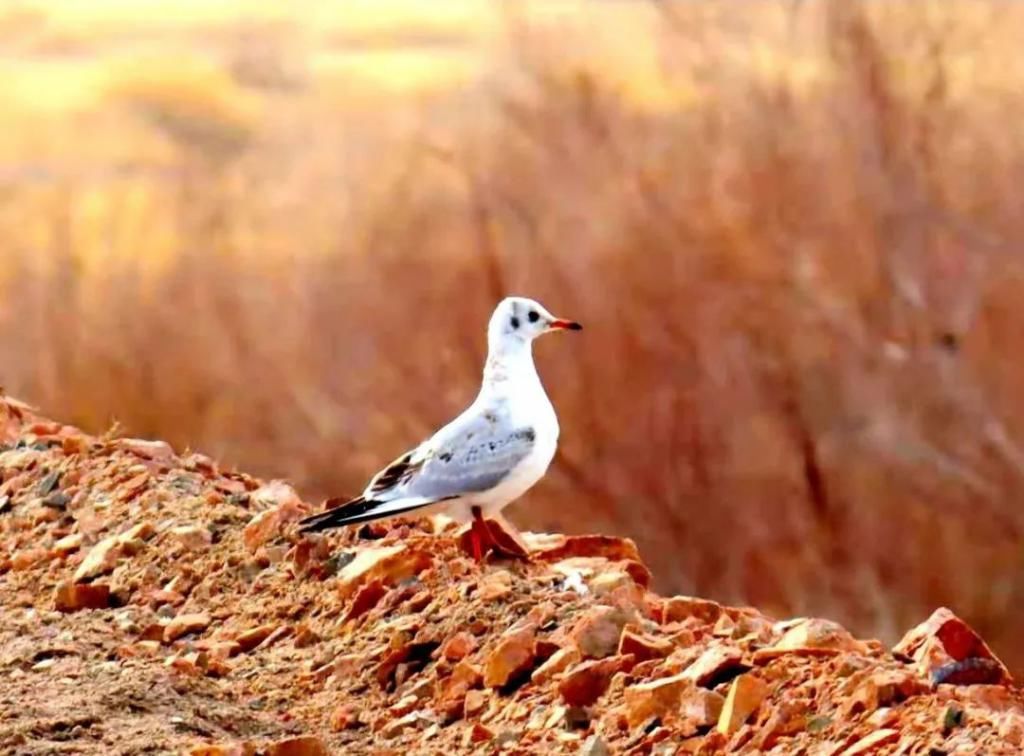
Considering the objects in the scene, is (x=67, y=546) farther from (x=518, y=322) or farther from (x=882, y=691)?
(x=882, y=691)

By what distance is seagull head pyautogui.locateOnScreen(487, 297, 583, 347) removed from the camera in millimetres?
4516

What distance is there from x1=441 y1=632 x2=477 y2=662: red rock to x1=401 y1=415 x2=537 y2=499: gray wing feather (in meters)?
0.66

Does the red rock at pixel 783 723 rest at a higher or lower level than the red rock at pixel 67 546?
lower

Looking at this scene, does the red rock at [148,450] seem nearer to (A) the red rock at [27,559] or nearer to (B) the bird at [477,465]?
(A) the red rock at [27,559]

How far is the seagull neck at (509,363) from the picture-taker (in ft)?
14.6

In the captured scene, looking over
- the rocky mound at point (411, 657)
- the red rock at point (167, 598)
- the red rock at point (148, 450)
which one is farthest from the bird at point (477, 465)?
the red rock at point (148, 450)

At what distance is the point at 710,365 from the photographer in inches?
321

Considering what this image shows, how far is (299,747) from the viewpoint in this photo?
2812 mm

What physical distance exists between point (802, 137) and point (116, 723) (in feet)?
19.0

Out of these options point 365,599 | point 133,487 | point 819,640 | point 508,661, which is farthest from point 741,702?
point 133,487

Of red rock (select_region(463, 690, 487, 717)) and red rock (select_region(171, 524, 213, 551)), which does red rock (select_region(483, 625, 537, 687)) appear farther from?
red rock (select_region(171, 524, 213, 551))

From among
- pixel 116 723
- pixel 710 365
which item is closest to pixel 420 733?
pixel 116 723

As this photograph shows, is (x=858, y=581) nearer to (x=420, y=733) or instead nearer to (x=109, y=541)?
(x=109, y=541)

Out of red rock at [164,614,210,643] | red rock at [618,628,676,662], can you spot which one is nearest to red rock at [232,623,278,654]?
red rock at [164,614,210,643]
